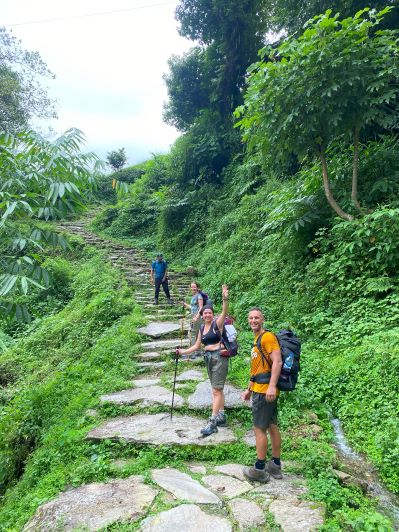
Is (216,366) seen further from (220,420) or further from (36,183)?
(36,183)

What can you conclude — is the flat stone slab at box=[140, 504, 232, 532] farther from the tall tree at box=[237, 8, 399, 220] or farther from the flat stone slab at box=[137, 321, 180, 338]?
the tall tree at box=[237, 8, 399, 220]

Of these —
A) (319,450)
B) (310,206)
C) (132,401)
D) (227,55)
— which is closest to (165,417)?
(132,401)

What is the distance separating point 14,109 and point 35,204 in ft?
56.6

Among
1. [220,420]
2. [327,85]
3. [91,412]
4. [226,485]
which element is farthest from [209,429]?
[327,85]

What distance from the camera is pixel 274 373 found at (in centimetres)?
373

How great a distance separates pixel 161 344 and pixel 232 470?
422cm

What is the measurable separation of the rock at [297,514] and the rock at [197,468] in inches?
35.5

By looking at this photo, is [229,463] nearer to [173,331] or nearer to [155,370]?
[155,370]

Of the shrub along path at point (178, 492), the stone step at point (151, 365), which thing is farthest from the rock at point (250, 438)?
the stone step at point (151, 365)

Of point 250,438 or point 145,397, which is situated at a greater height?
A: point 145,397

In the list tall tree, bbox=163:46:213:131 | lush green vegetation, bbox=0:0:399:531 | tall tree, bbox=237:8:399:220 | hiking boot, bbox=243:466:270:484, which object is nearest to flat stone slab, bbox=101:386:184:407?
lush green vegetation, bbox=0:0:399:531

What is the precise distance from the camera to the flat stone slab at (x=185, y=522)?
10.0 ft

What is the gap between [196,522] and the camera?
3129 millimetres

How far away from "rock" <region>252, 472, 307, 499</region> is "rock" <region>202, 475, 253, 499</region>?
0.13 meters
